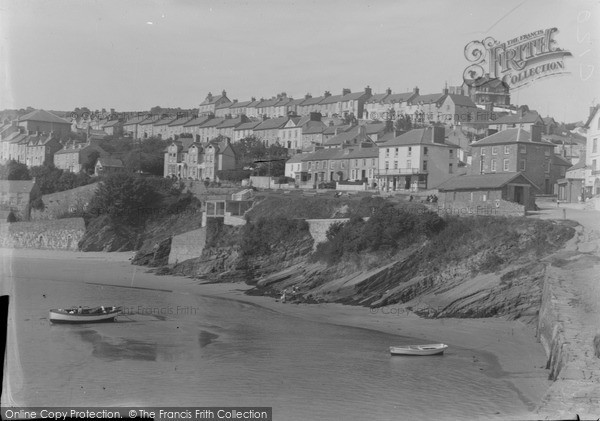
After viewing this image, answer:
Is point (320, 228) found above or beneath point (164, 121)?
beneath

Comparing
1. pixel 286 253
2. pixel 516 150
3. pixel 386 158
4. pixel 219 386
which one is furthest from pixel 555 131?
pixel 219 386

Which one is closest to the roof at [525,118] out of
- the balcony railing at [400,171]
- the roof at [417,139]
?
the roof at [417,139]

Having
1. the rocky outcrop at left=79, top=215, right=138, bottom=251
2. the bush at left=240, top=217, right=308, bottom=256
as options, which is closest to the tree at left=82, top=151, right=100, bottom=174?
the rocky outcrop at left=79, top=215, right=138, bottom=251

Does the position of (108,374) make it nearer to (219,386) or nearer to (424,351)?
(219,386)

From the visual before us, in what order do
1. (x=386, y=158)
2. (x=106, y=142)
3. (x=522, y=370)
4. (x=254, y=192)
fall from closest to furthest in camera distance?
(x=522, y=370) < (x=254, y=192) < (x=386, y=158) < (x=106, y=142)

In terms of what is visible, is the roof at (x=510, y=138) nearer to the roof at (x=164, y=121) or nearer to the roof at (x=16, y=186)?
the roof at (x=16, y=186)

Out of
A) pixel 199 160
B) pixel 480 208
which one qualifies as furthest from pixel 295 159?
pixel 480 208

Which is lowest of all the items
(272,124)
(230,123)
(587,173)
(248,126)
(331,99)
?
(587,173)

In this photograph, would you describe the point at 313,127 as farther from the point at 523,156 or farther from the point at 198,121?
the point at 523,156
